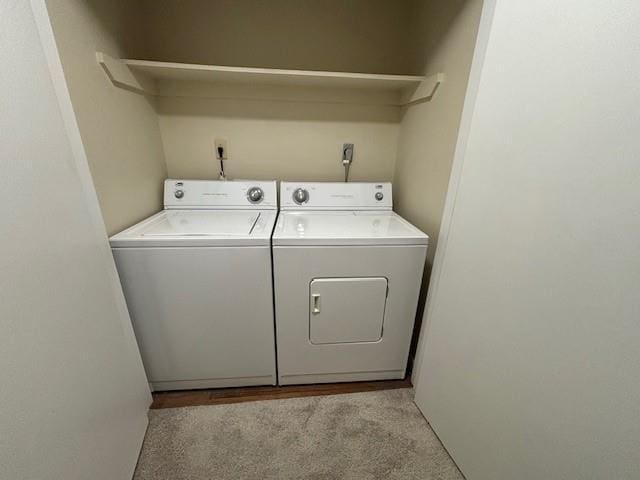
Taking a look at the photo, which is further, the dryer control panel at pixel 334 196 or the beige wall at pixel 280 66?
the dryer control panel at pixel 334 196

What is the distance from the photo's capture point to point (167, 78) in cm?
158

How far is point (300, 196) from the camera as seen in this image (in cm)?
169

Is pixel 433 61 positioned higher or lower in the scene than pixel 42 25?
higher

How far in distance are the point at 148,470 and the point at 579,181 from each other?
1.89 meters

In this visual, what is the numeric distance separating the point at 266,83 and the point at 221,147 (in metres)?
0.52

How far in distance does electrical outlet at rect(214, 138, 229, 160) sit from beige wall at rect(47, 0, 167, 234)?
376 millimetres

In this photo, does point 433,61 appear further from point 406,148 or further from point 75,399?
point 75,399

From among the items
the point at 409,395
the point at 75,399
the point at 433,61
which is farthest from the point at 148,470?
the point at 433,61

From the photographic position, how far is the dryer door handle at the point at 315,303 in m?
1.30

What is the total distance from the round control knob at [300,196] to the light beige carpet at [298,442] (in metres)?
1.20

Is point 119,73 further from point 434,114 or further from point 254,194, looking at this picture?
point 434,114

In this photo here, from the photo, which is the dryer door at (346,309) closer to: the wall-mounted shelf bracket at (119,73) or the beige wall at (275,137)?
the beige wall at (275,137)

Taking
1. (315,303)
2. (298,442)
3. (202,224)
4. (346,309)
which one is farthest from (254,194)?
(298,442)

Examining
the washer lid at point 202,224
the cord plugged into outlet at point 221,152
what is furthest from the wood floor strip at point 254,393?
the cord plugged into outlet at point 221,152
